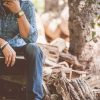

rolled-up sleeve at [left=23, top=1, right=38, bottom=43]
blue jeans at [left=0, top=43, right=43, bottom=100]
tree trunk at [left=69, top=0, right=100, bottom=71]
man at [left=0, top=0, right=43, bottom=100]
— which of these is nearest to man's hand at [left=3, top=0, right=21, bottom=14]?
man at [left=0, top=0, right=43, bottom=100]

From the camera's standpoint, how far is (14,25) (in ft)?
14.9

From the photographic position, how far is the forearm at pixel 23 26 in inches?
167

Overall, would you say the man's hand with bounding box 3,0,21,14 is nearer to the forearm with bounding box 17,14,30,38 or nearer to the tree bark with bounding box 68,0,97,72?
the forearm with bounding box 17,14,30,38

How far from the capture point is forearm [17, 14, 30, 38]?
425cm

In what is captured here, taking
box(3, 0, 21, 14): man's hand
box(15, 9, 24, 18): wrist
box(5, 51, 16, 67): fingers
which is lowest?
box(5, 51, 16, 67): fingers

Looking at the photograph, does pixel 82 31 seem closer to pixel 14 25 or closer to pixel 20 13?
pixel 14 25

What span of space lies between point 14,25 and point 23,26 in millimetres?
294

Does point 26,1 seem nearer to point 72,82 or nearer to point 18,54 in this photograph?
point 18,54

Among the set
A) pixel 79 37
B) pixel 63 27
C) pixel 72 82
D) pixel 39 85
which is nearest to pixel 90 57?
pixel 79 37

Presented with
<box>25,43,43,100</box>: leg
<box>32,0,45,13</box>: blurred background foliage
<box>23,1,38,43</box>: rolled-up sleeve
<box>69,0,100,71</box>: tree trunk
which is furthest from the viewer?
<box>32,0,45,13</box>: blurred background foliage

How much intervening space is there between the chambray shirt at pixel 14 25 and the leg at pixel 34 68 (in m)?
0.21

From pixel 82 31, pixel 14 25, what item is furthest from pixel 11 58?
pixel 82 31

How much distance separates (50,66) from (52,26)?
13.2ft

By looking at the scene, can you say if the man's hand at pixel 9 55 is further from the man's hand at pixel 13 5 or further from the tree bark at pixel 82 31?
the tree bark at pixel 82 31
